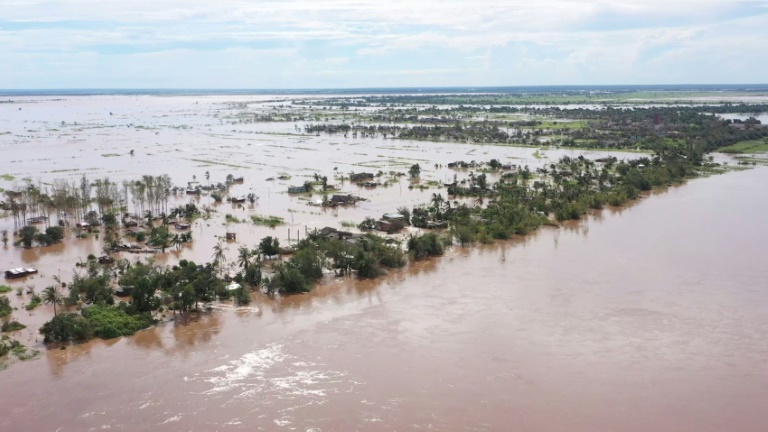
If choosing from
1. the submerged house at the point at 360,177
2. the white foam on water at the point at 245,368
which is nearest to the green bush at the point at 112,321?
the white foam on water at the point at 245,368

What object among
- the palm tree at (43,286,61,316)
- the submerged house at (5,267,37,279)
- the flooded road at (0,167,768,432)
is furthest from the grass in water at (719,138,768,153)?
the palm tree at (43,286,61,316)

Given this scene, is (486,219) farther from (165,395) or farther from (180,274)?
(165,395)

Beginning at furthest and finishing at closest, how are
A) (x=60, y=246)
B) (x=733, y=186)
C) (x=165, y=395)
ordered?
1. (x=733, y=186)
2. (x=60, y=246)
3. (x=165, y=395)

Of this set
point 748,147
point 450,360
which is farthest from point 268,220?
point 748,147

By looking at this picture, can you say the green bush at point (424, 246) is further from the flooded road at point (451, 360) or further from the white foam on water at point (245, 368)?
the white foam on water at point (245, 368)

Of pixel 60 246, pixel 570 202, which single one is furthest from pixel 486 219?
pixel 60 246

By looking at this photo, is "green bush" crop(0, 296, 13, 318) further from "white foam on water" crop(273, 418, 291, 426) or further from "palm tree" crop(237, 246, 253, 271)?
"white foam on water" crop(273, 418, 291, 426)
